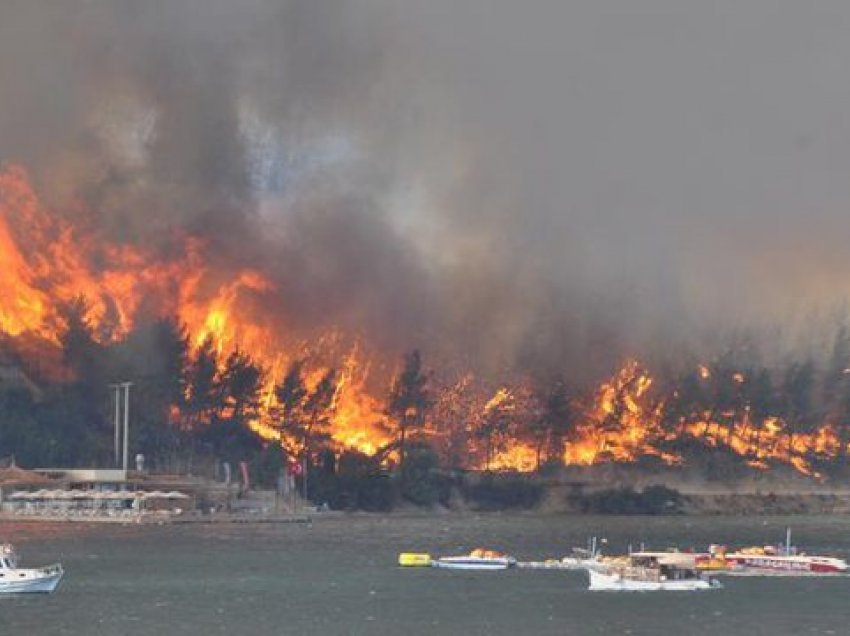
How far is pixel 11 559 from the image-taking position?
194500 mm

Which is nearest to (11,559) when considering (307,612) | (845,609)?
(307,612)

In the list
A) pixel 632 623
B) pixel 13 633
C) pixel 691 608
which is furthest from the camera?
pixel 691 608

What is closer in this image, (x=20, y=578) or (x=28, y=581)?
(x=20, y=578)

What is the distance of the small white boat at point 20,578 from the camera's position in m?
192

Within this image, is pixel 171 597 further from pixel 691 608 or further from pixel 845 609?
pixel 845 609

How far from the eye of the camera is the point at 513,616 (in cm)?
18675

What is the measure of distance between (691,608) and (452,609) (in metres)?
20.6

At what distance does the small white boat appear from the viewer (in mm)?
192000

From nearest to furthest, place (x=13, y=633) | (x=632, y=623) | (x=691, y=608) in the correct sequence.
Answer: (x=13, y=633)
(x=632, y=623)
(x=691, y=608)

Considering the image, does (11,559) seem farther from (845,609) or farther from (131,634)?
(845,609)

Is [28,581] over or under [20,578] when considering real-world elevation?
under

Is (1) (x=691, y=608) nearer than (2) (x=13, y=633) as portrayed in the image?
No

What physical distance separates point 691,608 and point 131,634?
165 feet

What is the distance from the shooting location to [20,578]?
631 ft
